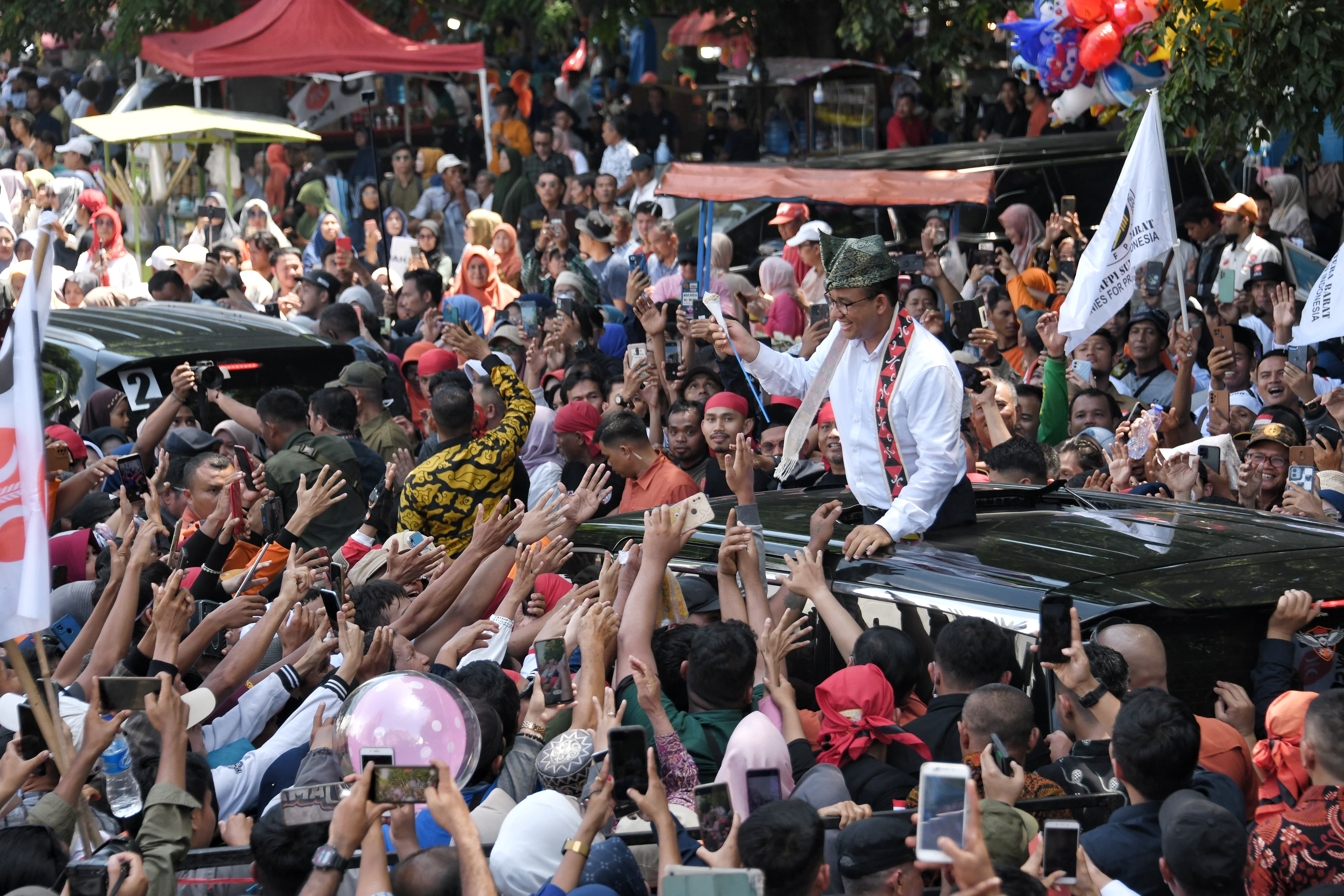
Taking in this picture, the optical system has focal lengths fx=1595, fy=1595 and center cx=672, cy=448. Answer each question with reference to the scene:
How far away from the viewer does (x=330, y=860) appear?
334 centimetres

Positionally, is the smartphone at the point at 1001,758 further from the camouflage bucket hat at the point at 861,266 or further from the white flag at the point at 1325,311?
the white flag at the point at 1325,311

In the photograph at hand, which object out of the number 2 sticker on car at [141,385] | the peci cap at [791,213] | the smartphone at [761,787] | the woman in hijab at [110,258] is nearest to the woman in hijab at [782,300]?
the peci cap at [791,213]

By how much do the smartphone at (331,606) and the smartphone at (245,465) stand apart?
1952 millimetres

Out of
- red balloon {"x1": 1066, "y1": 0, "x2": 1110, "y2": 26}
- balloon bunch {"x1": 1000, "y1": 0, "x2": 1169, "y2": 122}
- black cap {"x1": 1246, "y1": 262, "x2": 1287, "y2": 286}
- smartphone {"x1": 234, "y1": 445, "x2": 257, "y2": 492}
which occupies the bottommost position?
smartphone {"x1": 234, "y1": 445, "x2": 257, "y2": 492}

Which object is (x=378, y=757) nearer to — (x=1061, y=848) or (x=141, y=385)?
(x=1061, y=848)

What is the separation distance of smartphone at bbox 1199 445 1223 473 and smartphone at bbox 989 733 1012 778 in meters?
3.67

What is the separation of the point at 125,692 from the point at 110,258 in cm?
1193

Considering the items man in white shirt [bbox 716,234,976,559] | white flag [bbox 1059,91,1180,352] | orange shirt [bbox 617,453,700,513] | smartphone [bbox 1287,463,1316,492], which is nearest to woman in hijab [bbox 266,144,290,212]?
white flag [bbox 1059,91,1180,352]

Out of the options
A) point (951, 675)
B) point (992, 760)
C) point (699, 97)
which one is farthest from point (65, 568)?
point (699, 97)

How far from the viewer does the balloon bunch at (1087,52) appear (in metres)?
10.3

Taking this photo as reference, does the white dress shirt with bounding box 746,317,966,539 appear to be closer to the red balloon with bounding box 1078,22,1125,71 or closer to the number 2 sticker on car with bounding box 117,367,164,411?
the number 2 sticker on car with bounding box 117,367,164,411

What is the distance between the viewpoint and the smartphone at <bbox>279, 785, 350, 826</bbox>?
339cm

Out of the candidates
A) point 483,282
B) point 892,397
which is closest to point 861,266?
point 892,397

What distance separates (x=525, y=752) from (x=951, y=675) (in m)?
1.21
